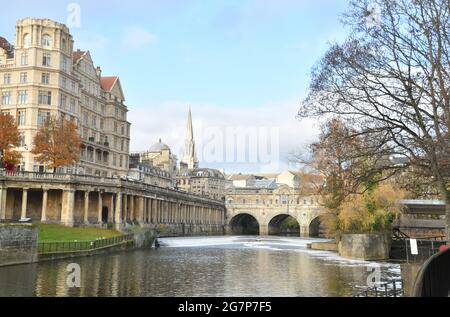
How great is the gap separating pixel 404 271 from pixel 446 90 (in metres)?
9.15

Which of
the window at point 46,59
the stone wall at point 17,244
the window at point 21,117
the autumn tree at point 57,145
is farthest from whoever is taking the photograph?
the window at point 46,59

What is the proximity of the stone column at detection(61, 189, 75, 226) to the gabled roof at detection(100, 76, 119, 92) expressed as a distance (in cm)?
3625

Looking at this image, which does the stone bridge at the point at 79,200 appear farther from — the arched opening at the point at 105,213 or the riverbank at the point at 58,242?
the riverbank at the point at 58,242

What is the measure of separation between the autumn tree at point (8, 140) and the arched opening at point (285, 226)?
9360 cm

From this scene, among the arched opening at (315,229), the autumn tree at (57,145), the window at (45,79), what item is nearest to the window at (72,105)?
the window at (45,79)

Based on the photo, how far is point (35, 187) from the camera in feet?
209

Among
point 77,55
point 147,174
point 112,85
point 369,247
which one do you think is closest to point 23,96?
point 77,55

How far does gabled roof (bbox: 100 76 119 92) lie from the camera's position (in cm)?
9818

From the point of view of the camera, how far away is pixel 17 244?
3731cm

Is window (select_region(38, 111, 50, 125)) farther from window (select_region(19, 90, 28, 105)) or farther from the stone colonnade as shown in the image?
the stone colonnade

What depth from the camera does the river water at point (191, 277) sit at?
1123 inches

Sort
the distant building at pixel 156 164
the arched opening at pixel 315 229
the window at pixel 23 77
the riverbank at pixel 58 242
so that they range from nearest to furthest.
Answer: the riverbank at pixel 58 242 → the window at pixel 23 77 → the distant building at pixel 156 164 → the arched opening at pixel 315 229

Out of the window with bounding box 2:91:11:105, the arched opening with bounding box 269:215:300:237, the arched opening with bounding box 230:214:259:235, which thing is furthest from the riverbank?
the arched opening with bounding box 269:215:300:237

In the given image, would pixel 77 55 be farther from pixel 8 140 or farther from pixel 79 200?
pixel 79 200
